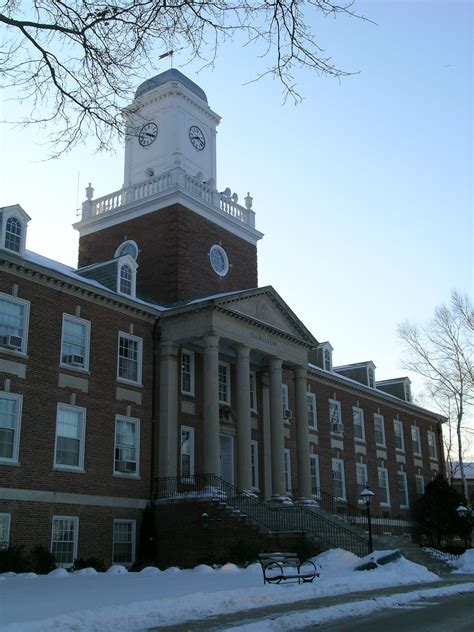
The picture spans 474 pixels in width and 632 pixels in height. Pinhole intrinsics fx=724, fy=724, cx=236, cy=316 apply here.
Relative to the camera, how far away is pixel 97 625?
9.55m

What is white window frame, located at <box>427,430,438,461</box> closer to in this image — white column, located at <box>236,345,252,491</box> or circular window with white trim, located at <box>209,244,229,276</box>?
circular window with white trim, located at <box>209,244,229,276</box>

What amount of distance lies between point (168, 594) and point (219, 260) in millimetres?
21612

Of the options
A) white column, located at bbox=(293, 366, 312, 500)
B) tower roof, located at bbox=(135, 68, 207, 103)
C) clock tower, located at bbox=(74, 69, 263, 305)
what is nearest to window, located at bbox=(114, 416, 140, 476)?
clock tower, located at bbox=(74, 69, 263, 305)

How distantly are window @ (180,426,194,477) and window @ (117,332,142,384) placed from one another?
121 inches

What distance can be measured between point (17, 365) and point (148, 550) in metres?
7.89

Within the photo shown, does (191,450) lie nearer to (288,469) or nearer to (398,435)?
(288,469)

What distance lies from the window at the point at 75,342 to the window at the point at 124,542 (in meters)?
5.59

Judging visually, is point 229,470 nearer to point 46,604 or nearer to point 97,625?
point 46,604

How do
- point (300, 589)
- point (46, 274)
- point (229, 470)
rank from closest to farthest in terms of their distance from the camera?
point (300, 589) → point (46, 274) → point (229, 470)

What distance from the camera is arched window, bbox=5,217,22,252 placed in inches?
916

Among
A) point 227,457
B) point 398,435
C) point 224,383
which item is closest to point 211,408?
point 224,383

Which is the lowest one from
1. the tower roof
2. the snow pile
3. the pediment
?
the snow pile

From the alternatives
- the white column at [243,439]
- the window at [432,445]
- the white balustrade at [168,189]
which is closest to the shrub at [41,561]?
the white column at [243,439]

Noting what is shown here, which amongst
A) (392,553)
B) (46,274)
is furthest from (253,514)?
(46,274)
